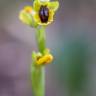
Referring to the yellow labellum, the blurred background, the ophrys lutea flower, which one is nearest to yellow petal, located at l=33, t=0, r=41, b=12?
the ophrys lutea flower

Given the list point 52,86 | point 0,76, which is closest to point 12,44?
point 0,76

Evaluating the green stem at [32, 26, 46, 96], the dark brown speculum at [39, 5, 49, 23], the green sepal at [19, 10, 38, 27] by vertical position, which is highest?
the dark brown speculum at [39, 5, 49, 23]

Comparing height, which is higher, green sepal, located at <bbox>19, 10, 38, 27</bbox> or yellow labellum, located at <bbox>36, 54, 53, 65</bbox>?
green sepal, located at <bbox>19, 10, 38, 27</bbox>

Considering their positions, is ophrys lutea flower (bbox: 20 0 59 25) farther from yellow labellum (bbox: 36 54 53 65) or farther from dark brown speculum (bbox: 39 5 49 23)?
yellow labellum (bbox: 36 54 53 65)

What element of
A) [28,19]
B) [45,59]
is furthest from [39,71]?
[28,19]

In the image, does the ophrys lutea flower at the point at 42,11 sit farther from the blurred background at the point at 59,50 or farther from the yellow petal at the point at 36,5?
the blurred background at the point at 59,50

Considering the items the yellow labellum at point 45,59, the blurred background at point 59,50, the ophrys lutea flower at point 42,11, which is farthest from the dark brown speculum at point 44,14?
the blurred background at point 59,50

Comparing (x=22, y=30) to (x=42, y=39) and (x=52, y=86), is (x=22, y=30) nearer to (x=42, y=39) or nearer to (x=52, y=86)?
(x=52, y=86)
